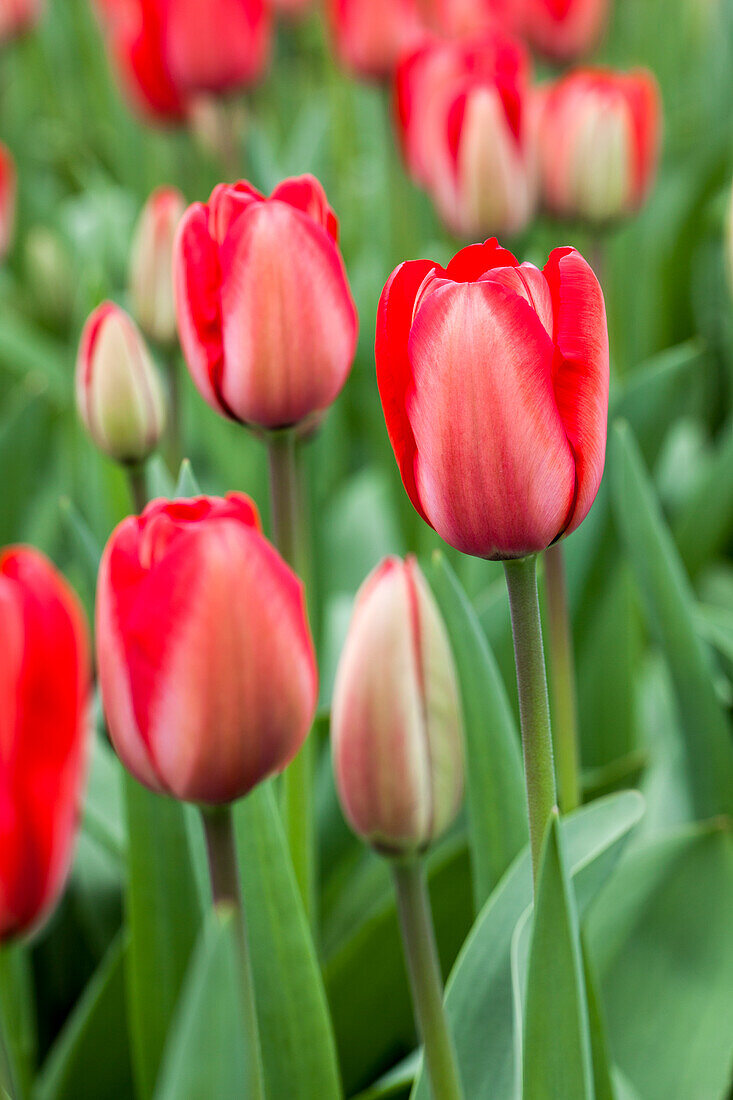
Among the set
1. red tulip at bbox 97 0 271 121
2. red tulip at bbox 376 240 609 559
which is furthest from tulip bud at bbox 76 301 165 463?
red tulip at bbox 97 0 271 121

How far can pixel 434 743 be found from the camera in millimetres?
413

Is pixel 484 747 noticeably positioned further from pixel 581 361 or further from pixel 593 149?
pixel 593 149

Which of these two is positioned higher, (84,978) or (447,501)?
(447,501)

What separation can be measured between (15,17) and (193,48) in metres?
0.70

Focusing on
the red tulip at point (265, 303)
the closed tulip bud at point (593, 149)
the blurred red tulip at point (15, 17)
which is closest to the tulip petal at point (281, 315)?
the red tulip at point (265, 303)

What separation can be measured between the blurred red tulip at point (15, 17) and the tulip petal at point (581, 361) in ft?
5.35

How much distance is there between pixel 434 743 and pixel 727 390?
1.01 metres

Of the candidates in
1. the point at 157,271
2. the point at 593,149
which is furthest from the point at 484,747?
the point at 593,149

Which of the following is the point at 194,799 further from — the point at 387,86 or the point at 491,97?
the point at 387,86

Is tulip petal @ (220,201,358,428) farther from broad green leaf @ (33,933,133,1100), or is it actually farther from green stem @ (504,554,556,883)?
broad green leaf @ (33,933,133,1100)

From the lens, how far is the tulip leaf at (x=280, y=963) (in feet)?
1.45

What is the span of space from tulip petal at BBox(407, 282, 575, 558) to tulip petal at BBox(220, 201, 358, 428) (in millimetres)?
131

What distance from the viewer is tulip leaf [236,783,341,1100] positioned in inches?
17.4

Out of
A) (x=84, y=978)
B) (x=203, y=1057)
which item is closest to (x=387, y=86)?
(x=84, y=978)
